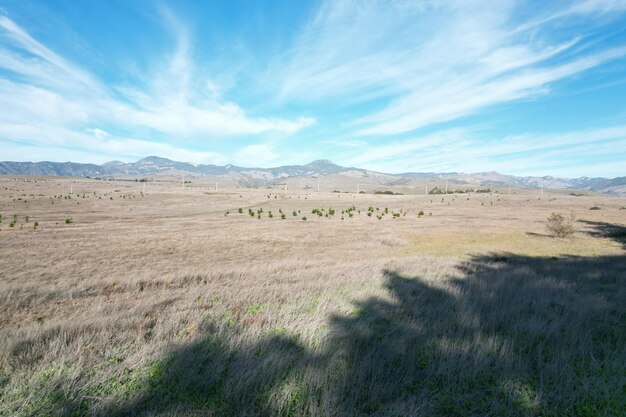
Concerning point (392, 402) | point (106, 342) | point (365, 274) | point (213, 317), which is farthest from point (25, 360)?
point (365, 274)

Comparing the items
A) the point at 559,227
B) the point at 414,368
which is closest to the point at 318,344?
the point at 414,368

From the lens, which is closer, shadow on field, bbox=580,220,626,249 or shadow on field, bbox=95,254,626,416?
shadow on field, bbox=95,254,626,416

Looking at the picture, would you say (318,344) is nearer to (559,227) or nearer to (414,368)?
(414,368)

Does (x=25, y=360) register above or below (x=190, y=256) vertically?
→ above

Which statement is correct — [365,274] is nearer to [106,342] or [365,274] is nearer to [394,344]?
[394,344]

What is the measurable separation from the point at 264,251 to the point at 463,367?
1496cm

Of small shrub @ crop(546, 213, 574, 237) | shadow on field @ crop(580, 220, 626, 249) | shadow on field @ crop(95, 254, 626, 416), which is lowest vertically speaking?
shadow on field @ crop(580, 220, 626, 249)

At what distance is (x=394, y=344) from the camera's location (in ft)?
15.4

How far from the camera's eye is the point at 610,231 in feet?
80.6

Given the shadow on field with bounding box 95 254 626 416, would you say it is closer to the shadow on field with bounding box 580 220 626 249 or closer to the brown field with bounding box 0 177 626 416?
the brown field with bounding box 0 177 626 416

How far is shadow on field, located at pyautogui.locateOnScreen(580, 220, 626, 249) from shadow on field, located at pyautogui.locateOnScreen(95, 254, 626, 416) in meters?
20.4

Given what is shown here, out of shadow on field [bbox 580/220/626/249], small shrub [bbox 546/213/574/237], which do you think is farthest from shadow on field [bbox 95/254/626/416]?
shadow on field [bbox 580/220/626/249]

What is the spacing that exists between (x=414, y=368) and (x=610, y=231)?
30203mm

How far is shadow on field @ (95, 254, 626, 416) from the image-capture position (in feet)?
11.2
